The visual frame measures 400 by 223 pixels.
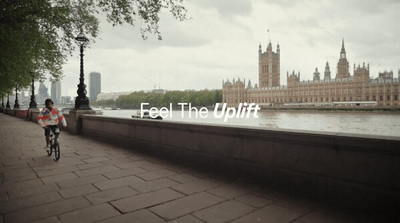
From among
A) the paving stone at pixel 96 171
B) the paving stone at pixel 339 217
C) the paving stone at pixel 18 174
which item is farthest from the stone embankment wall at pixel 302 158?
the paving stone at pixel 18 174

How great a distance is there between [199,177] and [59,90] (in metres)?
191

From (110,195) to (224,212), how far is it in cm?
165

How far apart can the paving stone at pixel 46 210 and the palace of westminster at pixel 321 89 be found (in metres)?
104

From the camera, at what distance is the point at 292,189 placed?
374 centimetres

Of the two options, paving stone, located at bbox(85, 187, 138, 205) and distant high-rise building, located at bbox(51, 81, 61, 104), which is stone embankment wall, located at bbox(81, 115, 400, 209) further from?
distant high-rise building, located at bbox(51, 81, 61, 104)

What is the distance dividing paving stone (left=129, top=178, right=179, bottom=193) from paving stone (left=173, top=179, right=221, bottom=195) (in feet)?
0.65

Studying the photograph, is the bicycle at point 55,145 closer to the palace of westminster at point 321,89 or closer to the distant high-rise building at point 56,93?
the palace of westminster at point 321,89

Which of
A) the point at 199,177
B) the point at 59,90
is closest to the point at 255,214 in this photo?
the point at 199,177

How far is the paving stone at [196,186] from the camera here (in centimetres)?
383

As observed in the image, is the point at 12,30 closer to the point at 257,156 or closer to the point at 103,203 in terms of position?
the point at 103,203

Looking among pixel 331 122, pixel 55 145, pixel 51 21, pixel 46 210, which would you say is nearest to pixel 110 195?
pixel 46 210

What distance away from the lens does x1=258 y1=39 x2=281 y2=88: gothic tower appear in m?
139

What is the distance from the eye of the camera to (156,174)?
4.70 m

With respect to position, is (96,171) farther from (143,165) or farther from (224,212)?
(224,212)
